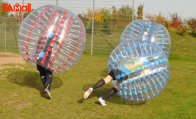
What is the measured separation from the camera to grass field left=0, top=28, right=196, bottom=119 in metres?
5.37

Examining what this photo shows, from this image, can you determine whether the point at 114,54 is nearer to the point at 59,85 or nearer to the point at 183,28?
the point at 59,85

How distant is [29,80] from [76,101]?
8.09 feet

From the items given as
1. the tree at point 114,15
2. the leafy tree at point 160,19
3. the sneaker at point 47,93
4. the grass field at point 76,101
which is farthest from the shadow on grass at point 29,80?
the leafy tree at point 160,19

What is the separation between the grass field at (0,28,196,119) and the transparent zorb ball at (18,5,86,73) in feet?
2.64

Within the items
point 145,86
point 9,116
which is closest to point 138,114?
point 145,86

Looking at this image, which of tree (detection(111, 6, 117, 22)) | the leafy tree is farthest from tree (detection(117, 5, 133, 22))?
the leafy tree

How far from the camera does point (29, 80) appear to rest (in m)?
8.24

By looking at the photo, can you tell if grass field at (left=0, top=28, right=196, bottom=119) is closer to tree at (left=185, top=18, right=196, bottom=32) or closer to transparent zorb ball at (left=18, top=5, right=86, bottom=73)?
transparent zorb ball at (left=18, top=5, right=86, bottom=73)

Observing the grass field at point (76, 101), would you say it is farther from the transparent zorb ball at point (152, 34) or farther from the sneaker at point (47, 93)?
the transparent zorb ball at point (152, 34)

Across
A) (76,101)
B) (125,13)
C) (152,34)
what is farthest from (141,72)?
(125,13)

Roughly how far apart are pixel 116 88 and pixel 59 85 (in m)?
2.31

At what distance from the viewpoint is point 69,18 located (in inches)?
249

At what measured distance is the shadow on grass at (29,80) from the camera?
301 inches

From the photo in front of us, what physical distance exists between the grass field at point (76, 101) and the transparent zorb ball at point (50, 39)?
80 centimetres
